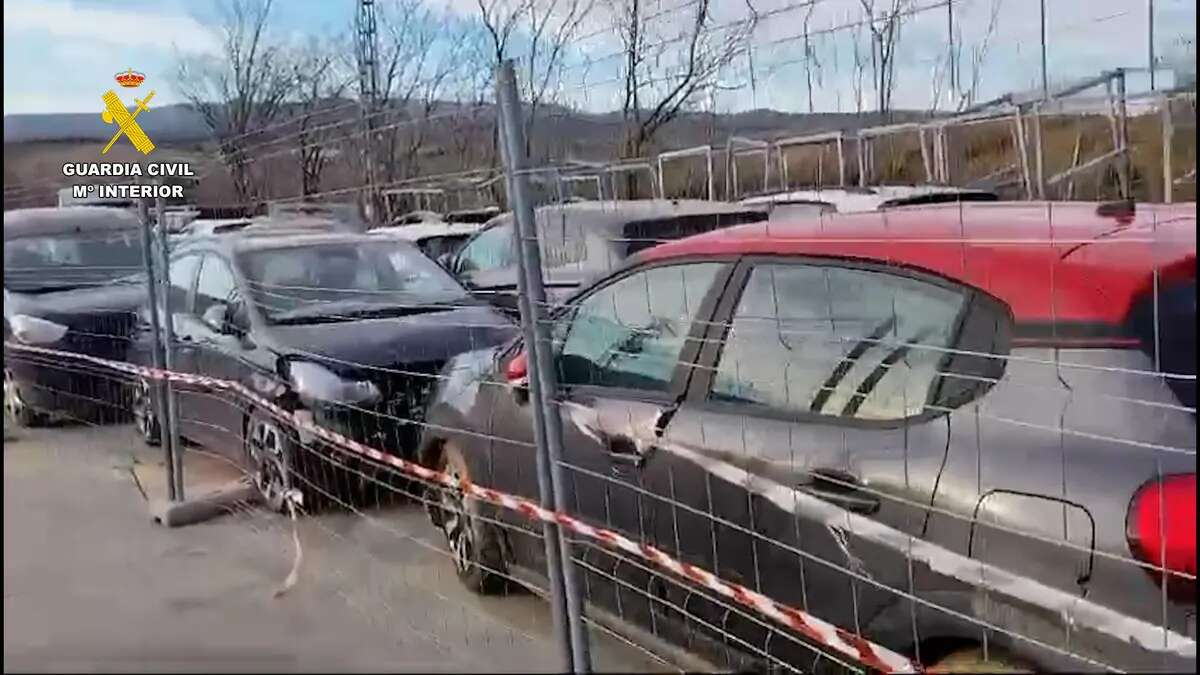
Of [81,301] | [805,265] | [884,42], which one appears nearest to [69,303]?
[81,301]

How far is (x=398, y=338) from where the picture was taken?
3756mm

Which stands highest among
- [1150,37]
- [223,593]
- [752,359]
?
[1150,37]

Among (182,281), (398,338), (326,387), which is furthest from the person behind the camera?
(182,281)

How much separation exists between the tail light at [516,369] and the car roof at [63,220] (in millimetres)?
1490

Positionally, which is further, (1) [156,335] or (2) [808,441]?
(1) [156,335]

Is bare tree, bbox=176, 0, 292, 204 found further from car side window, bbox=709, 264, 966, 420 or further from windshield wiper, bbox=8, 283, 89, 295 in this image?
car side window, bbox=709, 264, 966, 420

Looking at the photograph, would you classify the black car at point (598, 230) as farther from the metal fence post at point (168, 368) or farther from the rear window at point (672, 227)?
the metal fence post at point (168, 368)

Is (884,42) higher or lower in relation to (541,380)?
higher

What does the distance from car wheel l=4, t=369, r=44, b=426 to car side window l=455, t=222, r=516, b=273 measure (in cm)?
146

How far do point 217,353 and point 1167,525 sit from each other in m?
3.47

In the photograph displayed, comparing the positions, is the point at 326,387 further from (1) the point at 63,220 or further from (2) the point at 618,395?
(2) the point at 618,395

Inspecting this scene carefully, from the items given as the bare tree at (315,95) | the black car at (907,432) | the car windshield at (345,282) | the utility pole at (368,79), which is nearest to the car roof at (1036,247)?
the black car at (907,432)

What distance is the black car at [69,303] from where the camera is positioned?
396 centimetres

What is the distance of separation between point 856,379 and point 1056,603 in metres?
0.58
